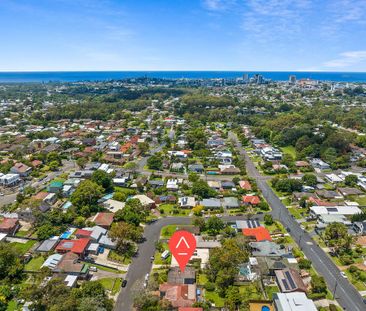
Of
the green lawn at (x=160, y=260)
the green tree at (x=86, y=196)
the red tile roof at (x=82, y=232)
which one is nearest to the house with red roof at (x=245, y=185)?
the green lawn at (x=160, y=260)

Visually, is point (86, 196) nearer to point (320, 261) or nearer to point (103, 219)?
point (103, 219)

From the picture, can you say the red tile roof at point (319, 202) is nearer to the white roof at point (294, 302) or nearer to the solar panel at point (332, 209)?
the solar panel at point (332, 209)

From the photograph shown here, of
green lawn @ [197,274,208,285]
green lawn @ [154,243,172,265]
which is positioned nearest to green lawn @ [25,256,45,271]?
Result: green lawn @ [154,243,172,265]

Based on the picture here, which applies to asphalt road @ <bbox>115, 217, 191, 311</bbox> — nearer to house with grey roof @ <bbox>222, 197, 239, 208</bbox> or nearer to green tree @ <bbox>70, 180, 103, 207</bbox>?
house with grey roof @ <bbox>222, 197, 239, 208</bbox>

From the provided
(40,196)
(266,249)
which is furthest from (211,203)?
(40,196)

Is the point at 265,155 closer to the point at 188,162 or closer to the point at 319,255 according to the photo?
the point at 188,162
